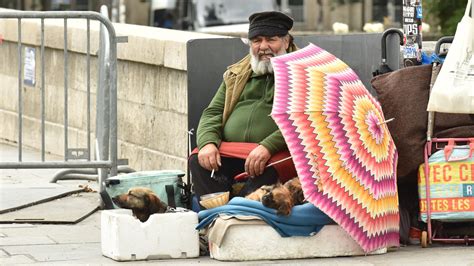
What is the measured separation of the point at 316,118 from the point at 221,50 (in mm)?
1358

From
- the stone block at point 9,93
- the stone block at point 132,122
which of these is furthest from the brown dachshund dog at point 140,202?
the stone block at point 9,93

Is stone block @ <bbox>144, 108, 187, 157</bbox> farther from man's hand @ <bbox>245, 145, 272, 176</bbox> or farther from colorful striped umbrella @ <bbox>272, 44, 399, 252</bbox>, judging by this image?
colorful striped umbrella @ <bbox>272, 44, 399, 252</bbox>

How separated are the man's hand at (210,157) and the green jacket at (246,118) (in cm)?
4

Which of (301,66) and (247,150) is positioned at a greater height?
(301,66)

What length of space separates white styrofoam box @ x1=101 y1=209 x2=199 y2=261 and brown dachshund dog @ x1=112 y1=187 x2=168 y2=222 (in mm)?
57

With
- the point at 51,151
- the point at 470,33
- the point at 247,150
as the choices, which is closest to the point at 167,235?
the point at 247,150

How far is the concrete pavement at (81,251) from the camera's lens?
7566mm

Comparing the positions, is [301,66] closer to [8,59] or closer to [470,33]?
[470,33]

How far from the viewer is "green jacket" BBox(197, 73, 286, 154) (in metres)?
8.11

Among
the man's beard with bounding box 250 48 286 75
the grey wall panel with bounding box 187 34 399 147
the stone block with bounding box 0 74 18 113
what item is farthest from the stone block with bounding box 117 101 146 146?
the man's beard with bounding box 250 48 286 75

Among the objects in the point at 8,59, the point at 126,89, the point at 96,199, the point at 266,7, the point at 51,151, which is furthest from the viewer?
the point at 266,7

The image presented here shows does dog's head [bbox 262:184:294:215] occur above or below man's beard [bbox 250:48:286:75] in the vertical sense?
below

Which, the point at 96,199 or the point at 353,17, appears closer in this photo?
the point at 96,199

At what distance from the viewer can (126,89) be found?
11.5 m
